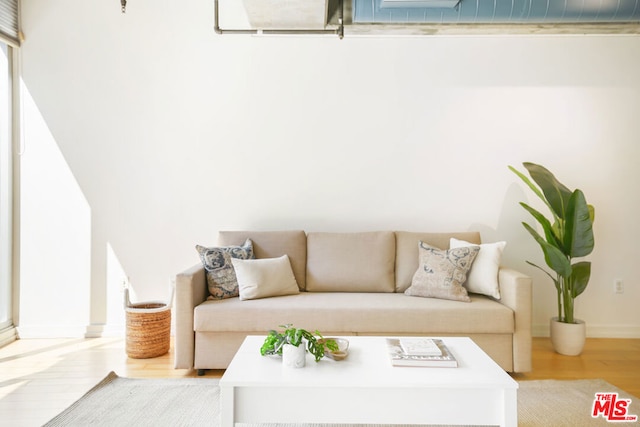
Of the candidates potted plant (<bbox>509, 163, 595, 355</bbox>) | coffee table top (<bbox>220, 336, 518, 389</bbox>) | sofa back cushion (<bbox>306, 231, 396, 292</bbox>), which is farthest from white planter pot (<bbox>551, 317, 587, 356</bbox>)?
coffee table top (<bbox>220, 336, 518, 389</bbox>)

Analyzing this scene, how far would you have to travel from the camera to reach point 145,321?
320cm

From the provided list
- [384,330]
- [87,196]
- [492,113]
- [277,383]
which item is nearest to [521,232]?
[492,113]

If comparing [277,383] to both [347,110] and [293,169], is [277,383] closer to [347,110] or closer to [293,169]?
[293,169]

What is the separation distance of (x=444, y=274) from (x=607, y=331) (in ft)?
5.81

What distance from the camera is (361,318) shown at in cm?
286

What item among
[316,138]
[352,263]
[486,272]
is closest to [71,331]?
[352,263]

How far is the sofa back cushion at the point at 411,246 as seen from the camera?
3375mm

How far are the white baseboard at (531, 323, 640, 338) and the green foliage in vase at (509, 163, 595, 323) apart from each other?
345mm

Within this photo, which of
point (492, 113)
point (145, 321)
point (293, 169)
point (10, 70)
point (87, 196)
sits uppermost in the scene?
point (10, 70)

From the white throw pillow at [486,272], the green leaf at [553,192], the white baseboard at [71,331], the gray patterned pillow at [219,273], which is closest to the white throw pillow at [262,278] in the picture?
the gray patterned pillow at [219,273]

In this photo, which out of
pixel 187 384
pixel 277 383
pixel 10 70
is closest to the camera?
pixel 277 383

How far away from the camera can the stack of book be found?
1888 mm

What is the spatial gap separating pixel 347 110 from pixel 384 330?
1883mm

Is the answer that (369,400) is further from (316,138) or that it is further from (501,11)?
(501,11)
